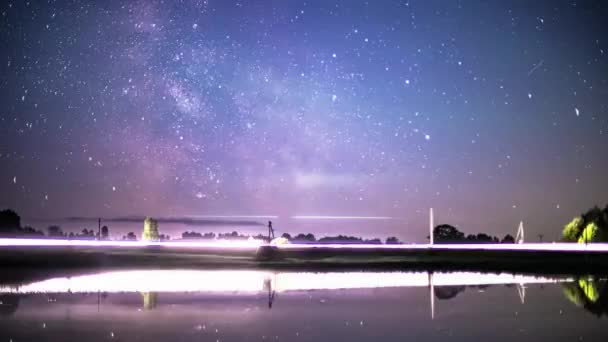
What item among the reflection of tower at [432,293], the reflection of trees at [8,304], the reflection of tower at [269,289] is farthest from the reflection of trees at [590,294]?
the reflection of trees at [8,304]

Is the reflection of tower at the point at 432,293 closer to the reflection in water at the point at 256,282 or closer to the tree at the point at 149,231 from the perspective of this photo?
the reflection in water at the point at 256,282

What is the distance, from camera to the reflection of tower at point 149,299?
1577cm

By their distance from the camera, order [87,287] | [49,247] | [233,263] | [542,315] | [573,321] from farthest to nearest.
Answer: [49,247], [233,263], [87,287], [542,315], [573,321]

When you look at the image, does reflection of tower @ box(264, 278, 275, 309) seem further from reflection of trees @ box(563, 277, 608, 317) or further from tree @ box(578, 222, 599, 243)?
tree @ box(578, 222, 599, 243)

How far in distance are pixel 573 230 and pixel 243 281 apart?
1958 inches

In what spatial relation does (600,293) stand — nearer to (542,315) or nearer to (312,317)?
(542,315)

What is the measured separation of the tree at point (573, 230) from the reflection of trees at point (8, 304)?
57105 mm

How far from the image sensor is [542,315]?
1438 cm

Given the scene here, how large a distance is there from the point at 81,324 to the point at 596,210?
61.6 m

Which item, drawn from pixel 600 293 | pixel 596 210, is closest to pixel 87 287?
pixel 600 293

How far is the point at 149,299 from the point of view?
17.2 metres

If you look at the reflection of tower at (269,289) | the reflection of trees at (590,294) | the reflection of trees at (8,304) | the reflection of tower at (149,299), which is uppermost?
the reflection of trees at (8,304)

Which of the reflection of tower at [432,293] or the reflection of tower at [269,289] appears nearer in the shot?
the reflection of tower at [432,293]

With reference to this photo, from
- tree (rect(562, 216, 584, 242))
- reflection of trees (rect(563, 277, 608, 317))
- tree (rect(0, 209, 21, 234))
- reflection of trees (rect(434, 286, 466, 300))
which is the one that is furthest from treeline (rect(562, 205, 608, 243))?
tree (rect(0, 209, 21, 234))
